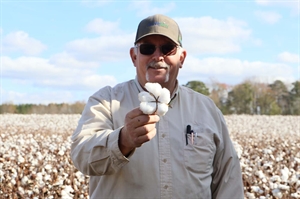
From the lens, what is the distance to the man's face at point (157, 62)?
8.01ft

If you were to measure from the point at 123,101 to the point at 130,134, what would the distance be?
1.80ft

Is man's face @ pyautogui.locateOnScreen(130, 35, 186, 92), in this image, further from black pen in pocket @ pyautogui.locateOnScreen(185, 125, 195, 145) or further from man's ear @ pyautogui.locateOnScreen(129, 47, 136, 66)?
black pen in pocket @ pyautogui.locateOnScreen(185, 125, 195, 145)

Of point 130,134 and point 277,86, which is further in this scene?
point 277,86

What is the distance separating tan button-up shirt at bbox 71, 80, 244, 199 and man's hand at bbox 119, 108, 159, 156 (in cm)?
12

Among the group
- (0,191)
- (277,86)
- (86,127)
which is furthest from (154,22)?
(277,86)

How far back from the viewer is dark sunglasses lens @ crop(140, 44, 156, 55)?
97.4 inches

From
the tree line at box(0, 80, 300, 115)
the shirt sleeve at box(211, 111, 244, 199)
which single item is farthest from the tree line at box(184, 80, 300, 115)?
the shirt sleeve at box(211, 111, 244, 199)

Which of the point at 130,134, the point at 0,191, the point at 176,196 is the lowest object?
the point at 0,191

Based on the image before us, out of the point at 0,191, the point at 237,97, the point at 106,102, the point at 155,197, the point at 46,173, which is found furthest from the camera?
the point at 237,97

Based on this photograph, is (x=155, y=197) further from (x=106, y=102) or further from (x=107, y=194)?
(x=106, y=102)

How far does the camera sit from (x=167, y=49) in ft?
8.21

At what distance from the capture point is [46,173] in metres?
5.73

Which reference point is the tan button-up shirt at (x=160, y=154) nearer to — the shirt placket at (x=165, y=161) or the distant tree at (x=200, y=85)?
the shirt placket at (x=165, y=161)

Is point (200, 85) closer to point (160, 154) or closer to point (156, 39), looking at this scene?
point (156, 39)
